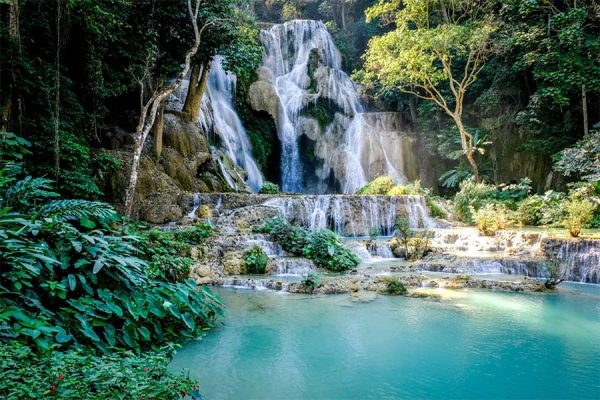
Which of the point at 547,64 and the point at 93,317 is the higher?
the point at 547,64

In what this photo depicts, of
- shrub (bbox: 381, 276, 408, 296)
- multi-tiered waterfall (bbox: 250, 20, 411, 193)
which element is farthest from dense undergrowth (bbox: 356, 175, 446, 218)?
shrub (bbox: 381, 276, 408, 296)

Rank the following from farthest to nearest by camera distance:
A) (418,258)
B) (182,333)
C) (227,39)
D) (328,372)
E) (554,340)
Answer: (227,39), (418,258), (554,340), (182,333), (328,372)

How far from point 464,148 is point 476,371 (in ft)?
49.2

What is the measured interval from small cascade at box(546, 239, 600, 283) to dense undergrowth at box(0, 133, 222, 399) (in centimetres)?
799

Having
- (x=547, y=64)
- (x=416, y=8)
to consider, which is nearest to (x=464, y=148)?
(x=547, y=64)

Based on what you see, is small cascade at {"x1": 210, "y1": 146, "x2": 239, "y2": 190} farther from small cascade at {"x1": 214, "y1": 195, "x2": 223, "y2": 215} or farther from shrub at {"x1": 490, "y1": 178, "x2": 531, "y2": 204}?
shrub at {"x1": 490, "y1": 178, "x2": 531, "y2": 204}

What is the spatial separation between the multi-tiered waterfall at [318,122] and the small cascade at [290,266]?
1122 centimetres

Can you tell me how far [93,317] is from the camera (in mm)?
3281

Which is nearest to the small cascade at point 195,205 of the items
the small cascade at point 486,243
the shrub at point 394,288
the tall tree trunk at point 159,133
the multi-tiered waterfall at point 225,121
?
the tall tree trunk at point 159,133

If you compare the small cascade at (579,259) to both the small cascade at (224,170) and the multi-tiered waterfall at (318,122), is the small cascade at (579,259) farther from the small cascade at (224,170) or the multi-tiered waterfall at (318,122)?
the multi-tiered waterfall at (318,122)

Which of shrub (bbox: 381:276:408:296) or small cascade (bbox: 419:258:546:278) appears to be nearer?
shrub (bbox: 381:276:408:296)

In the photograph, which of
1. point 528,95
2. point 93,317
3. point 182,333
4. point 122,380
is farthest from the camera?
point 528,95

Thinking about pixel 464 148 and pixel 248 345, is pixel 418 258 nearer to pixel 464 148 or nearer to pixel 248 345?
pixel 248 345

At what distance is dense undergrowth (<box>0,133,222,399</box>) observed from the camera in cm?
204
